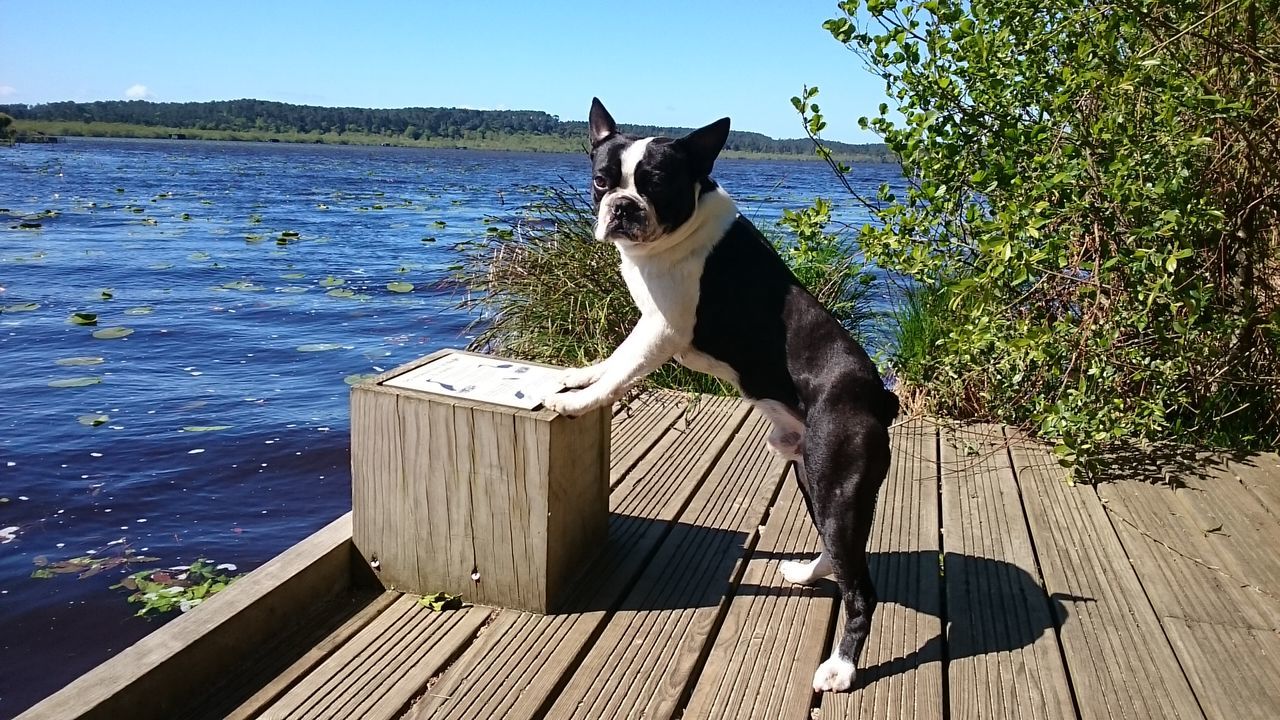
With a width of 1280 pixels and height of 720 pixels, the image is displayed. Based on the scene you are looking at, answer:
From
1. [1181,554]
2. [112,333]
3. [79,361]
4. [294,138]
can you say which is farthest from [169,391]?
[294,138]

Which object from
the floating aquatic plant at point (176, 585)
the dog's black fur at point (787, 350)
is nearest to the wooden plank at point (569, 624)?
the dog's black fur at point (787, 350)

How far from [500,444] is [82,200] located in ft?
80.4

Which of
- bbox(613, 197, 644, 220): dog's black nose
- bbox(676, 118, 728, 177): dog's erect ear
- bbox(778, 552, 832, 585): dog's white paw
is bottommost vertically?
bbox(778, 552, 832, 585): dog's white paw

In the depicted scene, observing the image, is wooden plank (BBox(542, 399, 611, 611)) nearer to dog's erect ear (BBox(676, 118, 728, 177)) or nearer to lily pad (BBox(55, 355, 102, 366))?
dog's erect ear (BBox(676, 118, 728, 177))

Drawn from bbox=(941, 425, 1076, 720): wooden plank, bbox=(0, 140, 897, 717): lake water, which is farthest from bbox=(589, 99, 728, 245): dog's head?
bbox=(0, 140, 897, 717): lake water

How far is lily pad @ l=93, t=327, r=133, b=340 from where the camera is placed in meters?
9.54

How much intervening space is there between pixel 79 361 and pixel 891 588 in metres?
8.26

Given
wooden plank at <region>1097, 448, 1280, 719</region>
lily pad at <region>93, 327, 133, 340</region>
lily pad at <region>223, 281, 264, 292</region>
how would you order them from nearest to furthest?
1. wooden plank at <region>1097, 448, 1280, 719</region>
2. lily pad at <region>93, 327, 133, 340</region>
3. lily pad at <region>223, 281, 264, 292</region>

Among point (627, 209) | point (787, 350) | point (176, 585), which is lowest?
point (176, 585)

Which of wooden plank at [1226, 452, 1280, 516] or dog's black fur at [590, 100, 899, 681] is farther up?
dog's black fur at [590, 100, 899, 681]

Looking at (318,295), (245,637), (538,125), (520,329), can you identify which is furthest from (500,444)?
(538,125)

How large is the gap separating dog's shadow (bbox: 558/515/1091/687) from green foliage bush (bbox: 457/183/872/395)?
2350 mm

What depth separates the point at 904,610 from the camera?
322 cm

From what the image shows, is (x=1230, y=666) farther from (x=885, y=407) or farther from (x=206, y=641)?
(x=206, y=641)
